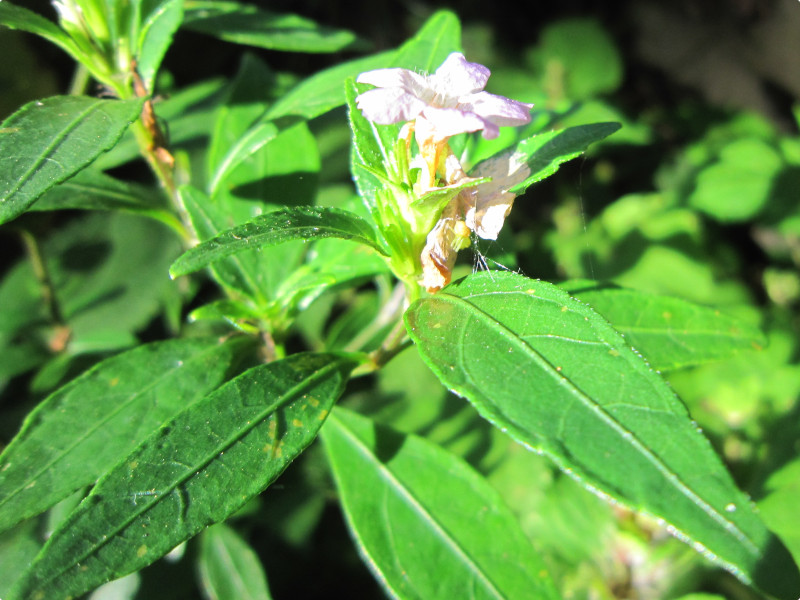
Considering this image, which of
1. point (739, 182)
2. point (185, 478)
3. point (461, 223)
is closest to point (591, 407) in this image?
point (461, 223)

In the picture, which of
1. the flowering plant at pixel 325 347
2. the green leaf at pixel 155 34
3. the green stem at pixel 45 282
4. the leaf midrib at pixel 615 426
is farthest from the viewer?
the green stem at pixel 45 282

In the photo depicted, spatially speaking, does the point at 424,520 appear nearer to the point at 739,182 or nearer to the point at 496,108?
the point at 496,108

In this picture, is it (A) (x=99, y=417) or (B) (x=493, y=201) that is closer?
(B) (x=493, y=201)

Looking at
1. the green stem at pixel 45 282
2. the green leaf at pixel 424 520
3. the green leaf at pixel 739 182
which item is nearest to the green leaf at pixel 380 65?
the green leaf at pixel 424 520

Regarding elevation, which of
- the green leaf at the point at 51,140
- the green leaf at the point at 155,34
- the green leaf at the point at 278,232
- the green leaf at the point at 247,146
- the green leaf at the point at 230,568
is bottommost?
the green leaf at the point at 230,568

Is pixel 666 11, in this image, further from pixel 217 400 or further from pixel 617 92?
pixel 217 400

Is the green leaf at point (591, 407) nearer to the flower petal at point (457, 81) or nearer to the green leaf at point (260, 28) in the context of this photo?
the flower petal at point (457, 81)

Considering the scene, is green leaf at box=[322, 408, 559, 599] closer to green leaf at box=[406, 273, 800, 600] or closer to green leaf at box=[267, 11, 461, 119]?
green leaf at box=[406, 273, 800, 600]
